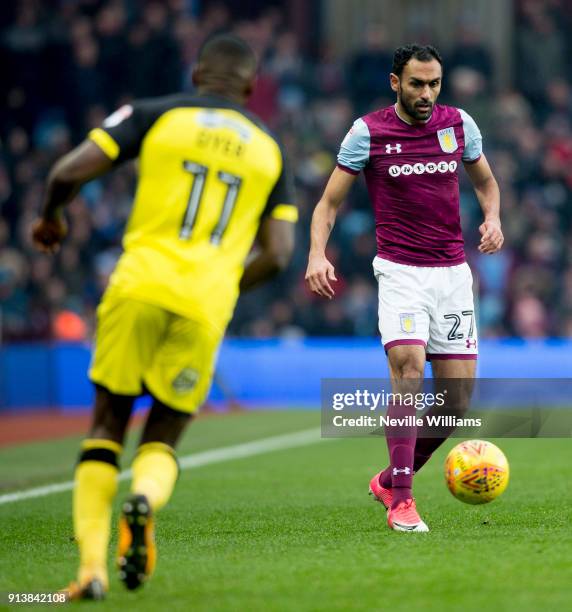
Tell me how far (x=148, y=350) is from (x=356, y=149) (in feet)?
8.85

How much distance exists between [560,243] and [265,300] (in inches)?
175

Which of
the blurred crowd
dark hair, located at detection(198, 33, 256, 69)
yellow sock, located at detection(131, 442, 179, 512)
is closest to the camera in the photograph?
yellow sock, located at detection(131, 442, 179, 512)

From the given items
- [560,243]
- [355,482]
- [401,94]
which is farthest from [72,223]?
[401,94]

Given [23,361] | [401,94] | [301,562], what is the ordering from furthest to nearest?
[23,361] → [401,94] → [301,562]

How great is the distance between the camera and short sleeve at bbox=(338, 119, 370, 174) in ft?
24.7

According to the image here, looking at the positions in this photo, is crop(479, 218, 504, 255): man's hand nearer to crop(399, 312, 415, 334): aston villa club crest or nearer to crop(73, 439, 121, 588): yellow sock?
crop(399, 312, 415, 334): aston villa club crest

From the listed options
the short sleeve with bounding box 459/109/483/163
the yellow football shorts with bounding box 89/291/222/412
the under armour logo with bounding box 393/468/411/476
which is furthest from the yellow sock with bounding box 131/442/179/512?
the short sleeve with bounding box 459/109/483/163

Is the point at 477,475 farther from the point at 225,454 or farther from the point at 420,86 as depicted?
the point at 225,454

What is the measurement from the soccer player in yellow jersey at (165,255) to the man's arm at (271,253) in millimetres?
94

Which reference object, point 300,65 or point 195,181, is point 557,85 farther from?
point 195,181

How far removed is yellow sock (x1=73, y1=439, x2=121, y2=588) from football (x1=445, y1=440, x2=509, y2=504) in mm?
2528

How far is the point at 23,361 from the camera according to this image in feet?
61.5

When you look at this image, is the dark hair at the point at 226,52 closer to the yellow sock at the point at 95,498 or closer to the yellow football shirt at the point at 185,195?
the yellow football shirt at the point at 185,195

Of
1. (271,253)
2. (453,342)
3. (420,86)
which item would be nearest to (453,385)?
(453,342)
